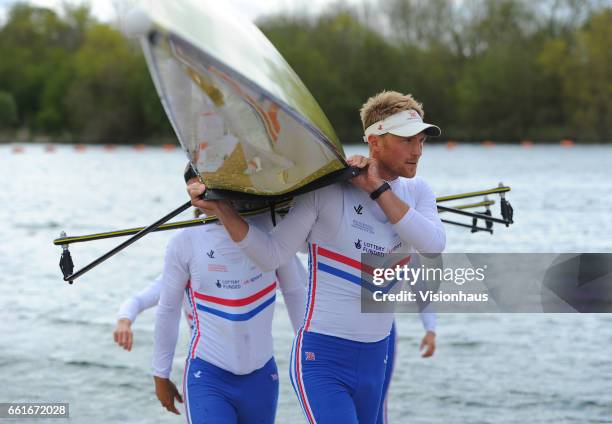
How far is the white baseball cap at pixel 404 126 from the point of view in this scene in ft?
14.5

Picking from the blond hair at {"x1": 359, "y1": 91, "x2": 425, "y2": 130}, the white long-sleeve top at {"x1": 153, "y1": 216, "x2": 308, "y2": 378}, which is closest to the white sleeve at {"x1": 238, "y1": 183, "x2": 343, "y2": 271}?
the blond hair at {"x1": 359, "y1": 91, "x2": 425, "y2": 130}

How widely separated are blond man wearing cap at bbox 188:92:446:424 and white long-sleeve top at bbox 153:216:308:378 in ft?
1.87

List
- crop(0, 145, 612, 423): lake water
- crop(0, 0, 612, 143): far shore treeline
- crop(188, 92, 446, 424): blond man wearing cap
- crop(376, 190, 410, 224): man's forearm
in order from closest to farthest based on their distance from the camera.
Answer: crop(376, 190, 410, 224): man's forearm < crop(188, 92, 446, 424): blond man wearing cap < crop(0, 145, 612, 423): lake water < crop(0, 0, 612, 143): far shore treeline

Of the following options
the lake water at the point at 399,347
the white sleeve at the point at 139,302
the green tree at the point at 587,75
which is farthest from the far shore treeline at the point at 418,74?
the white sleeve at the point at 139,302

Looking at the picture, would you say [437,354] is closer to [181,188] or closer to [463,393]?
[463,393]

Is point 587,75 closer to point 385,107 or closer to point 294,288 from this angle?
point 294,288

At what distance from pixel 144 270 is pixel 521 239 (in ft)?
32.4

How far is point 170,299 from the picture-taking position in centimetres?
521

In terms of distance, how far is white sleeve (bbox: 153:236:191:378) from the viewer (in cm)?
518

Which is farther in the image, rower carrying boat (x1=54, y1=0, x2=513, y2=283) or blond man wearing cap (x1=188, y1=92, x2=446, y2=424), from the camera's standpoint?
blond man wearing cap (x1=188, y1=92, x2=446, y2=424)

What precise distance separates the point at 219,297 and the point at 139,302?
89cm

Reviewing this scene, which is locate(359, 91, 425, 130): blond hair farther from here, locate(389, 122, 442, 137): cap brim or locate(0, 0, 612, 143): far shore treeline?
locate(0, 0, 612, 143): far shore treeline

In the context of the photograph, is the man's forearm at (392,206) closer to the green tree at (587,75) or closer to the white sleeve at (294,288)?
the white sleeve at (294,288)

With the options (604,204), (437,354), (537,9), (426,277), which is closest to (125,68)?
(537,9)
